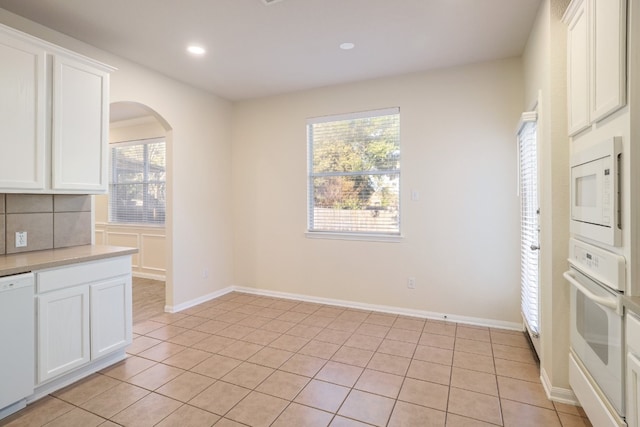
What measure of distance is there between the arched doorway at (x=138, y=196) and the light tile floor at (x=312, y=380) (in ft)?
7.52

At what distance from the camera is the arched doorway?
5.58m

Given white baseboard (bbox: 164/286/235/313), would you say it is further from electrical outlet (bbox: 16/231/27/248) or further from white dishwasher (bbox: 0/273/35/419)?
white dishwasher (bbox: 0/273/35/419)

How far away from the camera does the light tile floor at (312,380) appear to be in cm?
205

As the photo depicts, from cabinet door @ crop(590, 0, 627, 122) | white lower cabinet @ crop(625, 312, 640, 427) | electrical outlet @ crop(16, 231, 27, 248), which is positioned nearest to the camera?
white lower cabinet @ crop(625, 312, 640, 427)

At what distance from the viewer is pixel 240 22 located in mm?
2713

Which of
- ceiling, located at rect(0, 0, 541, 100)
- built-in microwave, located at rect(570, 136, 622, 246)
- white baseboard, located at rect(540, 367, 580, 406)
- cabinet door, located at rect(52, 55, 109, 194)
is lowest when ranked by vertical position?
white baseboard, located at rect(540, 367, 580, 406)

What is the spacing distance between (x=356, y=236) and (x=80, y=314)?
8.98 feet

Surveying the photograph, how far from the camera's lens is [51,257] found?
2395 mm

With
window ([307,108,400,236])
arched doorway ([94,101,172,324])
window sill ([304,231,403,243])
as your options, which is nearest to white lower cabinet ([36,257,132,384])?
window sill ([304,231,403,243])

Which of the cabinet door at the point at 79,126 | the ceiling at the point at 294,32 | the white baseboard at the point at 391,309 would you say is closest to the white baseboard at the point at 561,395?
the white baseboard at the point at 391,309

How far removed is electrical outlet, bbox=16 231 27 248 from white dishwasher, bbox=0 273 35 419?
726 millimetres

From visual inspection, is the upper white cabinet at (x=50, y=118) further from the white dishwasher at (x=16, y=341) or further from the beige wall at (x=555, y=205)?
the beige wall at (x=555, y=205)

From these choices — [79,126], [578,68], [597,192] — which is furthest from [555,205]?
[79,126]

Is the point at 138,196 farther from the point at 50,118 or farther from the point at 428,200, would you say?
the point at 428,200
